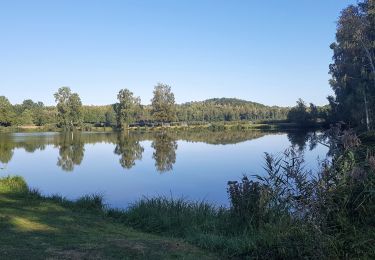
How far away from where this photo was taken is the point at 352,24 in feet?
120

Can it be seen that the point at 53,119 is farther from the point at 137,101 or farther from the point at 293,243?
the point at 293,243

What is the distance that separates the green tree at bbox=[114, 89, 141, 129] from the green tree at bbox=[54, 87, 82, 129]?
975 centimetres

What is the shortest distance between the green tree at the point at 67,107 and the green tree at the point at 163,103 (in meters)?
18.9

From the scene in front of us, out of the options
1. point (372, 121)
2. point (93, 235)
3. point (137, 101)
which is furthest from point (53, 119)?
point (93, 235)

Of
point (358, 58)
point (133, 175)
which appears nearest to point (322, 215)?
point (133, 175)

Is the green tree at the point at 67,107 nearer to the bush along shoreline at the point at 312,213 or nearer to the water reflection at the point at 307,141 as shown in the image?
the water reflection at the point at 307,141

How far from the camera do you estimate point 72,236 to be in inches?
294

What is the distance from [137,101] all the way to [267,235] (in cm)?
10863

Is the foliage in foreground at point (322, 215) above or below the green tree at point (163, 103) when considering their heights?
below

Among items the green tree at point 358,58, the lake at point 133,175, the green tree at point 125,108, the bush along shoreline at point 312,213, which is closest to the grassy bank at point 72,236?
the bush along shoreline at point 312,213

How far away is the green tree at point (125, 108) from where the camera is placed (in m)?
107

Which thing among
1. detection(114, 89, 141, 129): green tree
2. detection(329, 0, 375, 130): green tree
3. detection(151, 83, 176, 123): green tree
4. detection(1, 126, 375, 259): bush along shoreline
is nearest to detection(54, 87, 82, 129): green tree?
detection(114, 89, 141, 129): green tree

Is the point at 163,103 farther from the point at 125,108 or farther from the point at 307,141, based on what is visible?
the point at 307,141

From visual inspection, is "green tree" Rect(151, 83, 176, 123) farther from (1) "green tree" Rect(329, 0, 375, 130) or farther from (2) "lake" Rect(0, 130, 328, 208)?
(2) "lake" Rect(0, 130, 328, 208)
